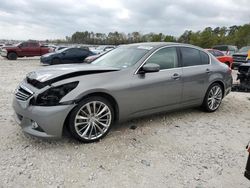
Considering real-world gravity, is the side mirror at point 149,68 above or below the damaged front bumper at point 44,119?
above

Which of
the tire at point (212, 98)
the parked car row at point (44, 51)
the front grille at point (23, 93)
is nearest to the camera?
the front grille at point (23, 93)

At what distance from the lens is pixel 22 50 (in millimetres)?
22141

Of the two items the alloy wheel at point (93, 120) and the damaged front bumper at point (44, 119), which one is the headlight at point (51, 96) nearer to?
the damaged front bumper at point (44, 119)

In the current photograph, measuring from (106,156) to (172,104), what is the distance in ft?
6.20

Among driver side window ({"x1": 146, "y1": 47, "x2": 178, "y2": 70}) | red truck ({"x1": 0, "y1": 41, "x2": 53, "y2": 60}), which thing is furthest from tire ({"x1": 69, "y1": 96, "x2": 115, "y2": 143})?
red truck ({"x1": 0, "y1": 41, "x2": 53, "y2": 60})

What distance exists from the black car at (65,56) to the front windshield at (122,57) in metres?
12.7

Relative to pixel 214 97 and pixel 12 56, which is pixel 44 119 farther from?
pixel 12 56

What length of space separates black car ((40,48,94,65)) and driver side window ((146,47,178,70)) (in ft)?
44.0

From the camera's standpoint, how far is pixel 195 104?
5426 mm

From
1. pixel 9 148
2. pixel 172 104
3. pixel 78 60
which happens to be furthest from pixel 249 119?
pixel 78 60

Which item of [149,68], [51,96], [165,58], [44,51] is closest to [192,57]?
[165,58]

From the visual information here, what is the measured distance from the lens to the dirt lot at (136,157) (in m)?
3.02

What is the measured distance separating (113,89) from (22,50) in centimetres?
2033

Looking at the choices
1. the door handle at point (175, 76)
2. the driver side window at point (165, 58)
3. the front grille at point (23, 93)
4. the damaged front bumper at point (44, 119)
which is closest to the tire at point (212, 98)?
the door handle at point (175, 76)
